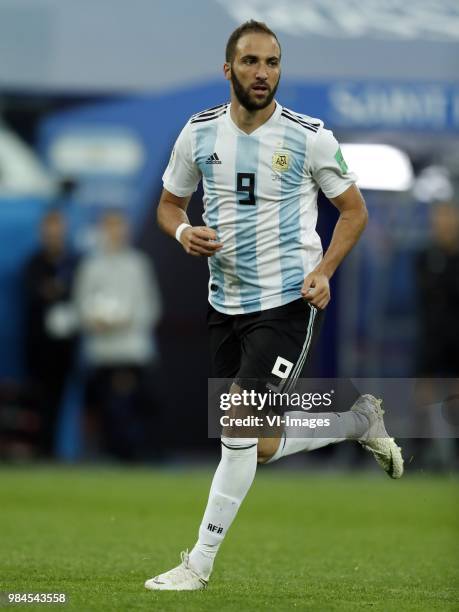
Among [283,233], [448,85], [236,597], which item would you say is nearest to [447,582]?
[236,597]

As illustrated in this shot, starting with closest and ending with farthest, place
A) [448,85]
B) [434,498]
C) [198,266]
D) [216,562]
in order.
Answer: [216,562], [434,498], [448,85], [198,266]

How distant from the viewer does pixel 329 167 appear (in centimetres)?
629

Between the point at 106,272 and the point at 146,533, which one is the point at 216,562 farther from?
the point at 106,272

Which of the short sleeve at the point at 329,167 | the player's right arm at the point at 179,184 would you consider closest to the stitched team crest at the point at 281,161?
the short sleeve at the point at 329,167

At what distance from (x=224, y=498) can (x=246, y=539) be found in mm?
2498

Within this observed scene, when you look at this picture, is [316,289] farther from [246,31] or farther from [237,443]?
[246,31]

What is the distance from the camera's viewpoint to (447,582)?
264 inches

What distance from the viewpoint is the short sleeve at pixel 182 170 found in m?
6.43

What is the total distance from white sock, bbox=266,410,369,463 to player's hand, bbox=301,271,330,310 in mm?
577

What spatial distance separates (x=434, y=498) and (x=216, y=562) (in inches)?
172

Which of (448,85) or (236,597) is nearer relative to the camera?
(236,597)

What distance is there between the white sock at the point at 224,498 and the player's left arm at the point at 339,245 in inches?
26.4

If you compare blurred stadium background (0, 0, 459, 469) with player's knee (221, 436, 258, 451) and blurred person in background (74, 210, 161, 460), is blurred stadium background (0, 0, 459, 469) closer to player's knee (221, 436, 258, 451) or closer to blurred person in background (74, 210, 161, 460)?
blurred person in background (74, 210, 161, 460)

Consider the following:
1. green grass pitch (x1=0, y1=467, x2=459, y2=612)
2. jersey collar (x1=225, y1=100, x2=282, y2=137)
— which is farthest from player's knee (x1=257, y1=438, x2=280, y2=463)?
jersey collar (x1=225, y1=100, x2=282, y2=137)
